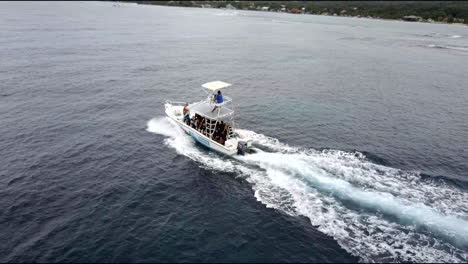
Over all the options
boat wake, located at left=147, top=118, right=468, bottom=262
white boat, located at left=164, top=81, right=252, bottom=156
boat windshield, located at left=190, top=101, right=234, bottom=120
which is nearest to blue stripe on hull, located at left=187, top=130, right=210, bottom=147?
white boat, located at left=164, top=81, right=252, bottom=156

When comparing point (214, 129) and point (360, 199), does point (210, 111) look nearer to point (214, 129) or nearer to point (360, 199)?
point (214, 129)

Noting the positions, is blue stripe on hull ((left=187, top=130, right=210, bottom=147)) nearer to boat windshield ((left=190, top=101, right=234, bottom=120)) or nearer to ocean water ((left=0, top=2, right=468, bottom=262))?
ocean water ((left=0, top=2, right=468, bottom=262))

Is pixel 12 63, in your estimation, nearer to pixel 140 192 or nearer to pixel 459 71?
pixel 140 192

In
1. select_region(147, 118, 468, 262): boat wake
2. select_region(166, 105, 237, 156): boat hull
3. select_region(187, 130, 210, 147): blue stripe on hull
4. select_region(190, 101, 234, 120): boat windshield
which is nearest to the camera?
select_region(147, 118, 468, 262): boat wake

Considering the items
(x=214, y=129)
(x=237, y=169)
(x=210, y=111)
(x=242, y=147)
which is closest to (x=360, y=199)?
(x=237, y=169)

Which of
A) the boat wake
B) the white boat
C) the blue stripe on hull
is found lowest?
the boat wake

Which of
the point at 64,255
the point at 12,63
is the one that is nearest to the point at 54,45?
the point at 12,63
